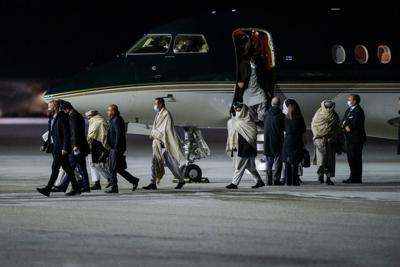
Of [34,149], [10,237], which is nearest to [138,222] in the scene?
[10,237]

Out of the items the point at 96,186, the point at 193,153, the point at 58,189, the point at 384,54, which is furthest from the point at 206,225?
the point at 384,54

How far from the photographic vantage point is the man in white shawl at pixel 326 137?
72.5ft

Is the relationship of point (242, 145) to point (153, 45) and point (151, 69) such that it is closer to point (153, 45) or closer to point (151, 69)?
point (151, 69)

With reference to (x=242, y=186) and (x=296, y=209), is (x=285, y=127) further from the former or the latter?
(x=296, y=209)

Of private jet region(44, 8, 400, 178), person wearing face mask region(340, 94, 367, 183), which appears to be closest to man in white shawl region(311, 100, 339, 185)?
person wearing face mask region(340, 94, 367, 183)

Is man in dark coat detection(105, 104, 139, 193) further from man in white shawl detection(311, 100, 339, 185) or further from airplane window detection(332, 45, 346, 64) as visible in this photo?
airplane window detection(332, 45, 346, 64)

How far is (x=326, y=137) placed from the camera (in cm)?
A: 2222

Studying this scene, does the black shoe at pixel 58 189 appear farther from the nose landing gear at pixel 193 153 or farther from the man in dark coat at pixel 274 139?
the man in dark coat at pixel 274 139

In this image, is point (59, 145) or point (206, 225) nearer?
point (206, 225)

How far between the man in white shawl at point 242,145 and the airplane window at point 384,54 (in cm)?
449

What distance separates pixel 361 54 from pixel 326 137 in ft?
9.55

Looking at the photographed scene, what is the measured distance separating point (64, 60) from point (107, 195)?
160ft

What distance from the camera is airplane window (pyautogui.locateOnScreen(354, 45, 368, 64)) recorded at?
24.3 metres

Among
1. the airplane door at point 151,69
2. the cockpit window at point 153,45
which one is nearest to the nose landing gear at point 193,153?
the airplane door at point 151,69
